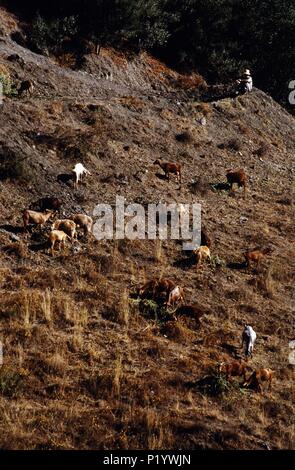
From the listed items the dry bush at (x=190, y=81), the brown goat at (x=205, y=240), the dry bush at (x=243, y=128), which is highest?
the dry bush at (x=190, y=81)

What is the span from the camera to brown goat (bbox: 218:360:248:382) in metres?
13.0

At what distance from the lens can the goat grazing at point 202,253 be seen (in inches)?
728

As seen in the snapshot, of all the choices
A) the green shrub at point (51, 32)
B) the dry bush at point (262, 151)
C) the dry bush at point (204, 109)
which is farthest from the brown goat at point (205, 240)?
the green shrub at point (51, 32)

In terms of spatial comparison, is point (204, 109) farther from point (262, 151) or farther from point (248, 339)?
point (248, 339)

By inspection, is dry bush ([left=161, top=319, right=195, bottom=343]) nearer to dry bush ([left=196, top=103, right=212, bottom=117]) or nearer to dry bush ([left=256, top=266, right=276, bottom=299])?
dry bush ([left=256, top=266, right=276, bottom=299])

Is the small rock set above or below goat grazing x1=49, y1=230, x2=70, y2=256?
above

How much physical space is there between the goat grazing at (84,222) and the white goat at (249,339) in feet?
22.9

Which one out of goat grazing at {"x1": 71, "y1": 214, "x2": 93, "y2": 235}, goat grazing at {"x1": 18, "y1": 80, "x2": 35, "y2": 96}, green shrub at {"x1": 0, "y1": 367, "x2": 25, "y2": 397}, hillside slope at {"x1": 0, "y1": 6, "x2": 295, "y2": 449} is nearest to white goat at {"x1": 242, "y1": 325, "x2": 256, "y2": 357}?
hillside slope at {"x1": 0, "y1": 6, "x2": 295, "y2": 449}

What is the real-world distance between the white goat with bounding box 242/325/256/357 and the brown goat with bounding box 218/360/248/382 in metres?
1.03

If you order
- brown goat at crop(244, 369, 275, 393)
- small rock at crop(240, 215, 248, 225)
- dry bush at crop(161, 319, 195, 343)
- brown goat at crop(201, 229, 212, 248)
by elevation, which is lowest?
brown goat at crop(244, 369, 275, 393)

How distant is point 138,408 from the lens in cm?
1190
